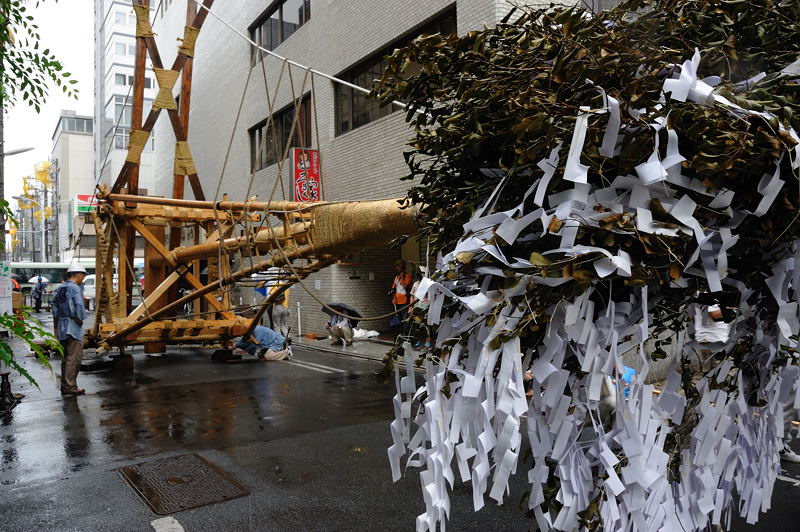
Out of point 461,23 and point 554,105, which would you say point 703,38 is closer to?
point 554,105

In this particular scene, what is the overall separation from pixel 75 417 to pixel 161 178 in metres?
27.4

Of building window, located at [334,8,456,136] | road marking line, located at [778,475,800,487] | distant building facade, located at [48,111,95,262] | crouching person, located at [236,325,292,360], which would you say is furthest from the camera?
distant building facade, located at [48,111,95,262]

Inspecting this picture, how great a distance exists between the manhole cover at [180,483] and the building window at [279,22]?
14.2 meters

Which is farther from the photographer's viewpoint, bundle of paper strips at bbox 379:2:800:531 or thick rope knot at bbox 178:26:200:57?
thick rope knot at bbox 178:26:200:57

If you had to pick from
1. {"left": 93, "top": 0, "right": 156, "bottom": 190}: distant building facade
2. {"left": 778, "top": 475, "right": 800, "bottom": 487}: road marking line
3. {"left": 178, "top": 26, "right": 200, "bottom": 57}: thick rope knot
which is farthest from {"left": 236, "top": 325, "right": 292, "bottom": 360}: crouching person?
{"left": 93, "top": 0, "right": 156, "bottom": 190}: distant building facade

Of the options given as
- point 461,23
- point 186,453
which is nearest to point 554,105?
point 186,453

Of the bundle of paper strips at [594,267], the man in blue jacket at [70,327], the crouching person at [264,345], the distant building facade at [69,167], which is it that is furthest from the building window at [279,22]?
the distant building facade at [69,167]

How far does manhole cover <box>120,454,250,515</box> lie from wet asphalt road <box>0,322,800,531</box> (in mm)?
100

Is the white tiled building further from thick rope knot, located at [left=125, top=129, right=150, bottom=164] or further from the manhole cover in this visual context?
the manhole cover

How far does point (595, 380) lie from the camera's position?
2029 millimetres

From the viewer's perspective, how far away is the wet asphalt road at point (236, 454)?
4406 mm

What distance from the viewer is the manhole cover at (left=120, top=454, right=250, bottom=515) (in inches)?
186

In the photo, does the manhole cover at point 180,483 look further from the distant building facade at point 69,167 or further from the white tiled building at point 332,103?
the distant building facade at point 69,167

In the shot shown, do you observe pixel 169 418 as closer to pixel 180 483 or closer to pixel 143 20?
pixel 180 483
